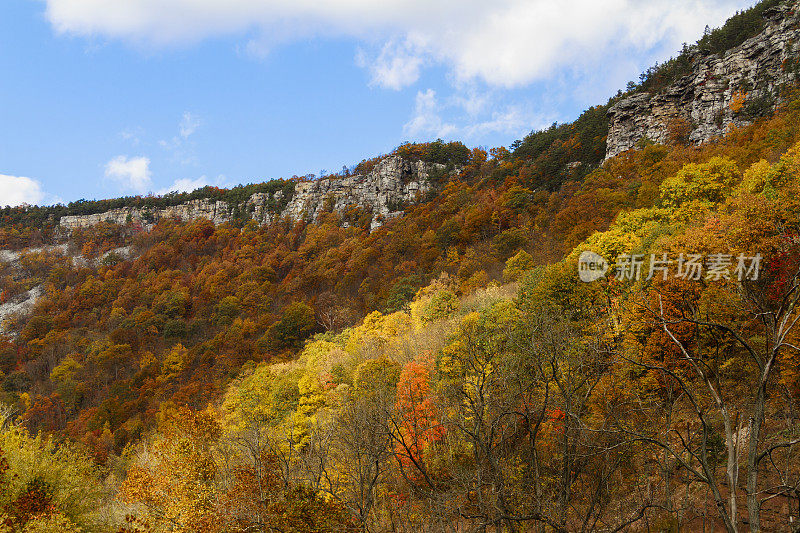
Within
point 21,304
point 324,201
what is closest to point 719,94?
point 324,201

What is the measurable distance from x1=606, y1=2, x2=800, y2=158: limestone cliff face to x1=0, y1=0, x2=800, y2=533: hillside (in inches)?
15.5

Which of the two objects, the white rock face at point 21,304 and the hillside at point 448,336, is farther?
the white rock face at point 21,304

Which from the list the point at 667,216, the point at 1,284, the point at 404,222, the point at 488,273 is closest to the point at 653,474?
the point at 667,216

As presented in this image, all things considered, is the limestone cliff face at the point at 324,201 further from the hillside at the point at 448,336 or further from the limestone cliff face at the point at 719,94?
the limestone cliff face at the point at 719,94

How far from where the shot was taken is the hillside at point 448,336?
12177mm

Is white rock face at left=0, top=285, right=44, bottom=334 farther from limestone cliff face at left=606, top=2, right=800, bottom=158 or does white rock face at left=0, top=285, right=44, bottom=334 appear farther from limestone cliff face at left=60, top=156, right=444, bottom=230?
limestone cliff face at left=606, top=2, right=800, bottom=158

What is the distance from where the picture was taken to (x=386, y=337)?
1490 inches

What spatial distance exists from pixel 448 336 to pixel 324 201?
9289cm

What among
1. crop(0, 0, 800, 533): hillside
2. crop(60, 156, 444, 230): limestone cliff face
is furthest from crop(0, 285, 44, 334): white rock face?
crop(60, 156, 444, 230): limestone cliff face

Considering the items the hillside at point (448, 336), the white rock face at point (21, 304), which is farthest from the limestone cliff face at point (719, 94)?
the white rock face at point (21, 304)

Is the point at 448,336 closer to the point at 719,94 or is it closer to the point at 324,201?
the point at 719,94

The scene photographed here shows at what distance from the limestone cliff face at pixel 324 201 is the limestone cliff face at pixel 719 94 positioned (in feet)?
151

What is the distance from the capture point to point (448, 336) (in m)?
27.2

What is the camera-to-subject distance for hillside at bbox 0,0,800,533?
479 inches
